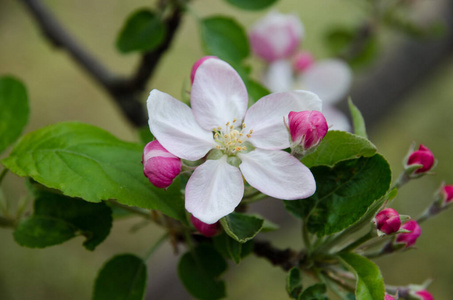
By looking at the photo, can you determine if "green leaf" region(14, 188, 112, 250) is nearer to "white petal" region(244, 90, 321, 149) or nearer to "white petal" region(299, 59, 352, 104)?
"white petal" region(244, 90, 321, 149)

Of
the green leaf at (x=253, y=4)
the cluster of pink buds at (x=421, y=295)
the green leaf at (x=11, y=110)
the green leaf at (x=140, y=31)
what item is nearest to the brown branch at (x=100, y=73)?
the green leaf at (x=140, y=31)

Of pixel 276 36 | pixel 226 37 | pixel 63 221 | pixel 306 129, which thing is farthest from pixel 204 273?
pixel 276 36

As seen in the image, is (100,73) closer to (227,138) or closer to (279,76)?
(279,76)

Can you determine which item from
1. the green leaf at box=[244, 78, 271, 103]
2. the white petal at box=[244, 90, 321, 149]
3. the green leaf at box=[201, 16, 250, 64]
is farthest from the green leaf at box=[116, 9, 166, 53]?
the white petal at box=[244, 90, 321, 149]

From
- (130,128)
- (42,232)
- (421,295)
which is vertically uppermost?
(421,295)

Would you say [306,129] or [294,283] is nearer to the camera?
[306,129]
